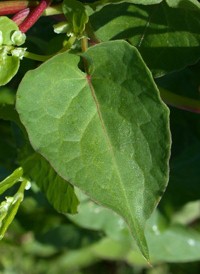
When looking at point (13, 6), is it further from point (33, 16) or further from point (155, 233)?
point (155, 233)

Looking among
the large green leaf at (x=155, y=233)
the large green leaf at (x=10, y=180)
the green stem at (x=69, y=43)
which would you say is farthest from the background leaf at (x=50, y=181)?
the large green leaf at (x=155, y=233)

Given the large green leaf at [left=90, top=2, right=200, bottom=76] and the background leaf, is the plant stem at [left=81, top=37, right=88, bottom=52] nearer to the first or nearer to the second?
the large green leaf at [left=90, top=2, right=200, bottom=76]

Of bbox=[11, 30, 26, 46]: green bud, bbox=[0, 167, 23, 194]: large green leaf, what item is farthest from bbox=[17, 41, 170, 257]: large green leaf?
bbox=[0, 167, 23, 194]: large green leaf

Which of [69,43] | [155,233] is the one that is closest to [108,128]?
[69,43]

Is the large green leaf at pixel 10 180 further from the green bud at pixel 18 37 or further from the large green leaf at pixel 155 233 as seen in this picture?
the large green leaf at pixel 155 233

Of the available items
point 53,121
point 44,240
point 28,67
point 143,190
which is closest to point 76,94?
point 53,121
